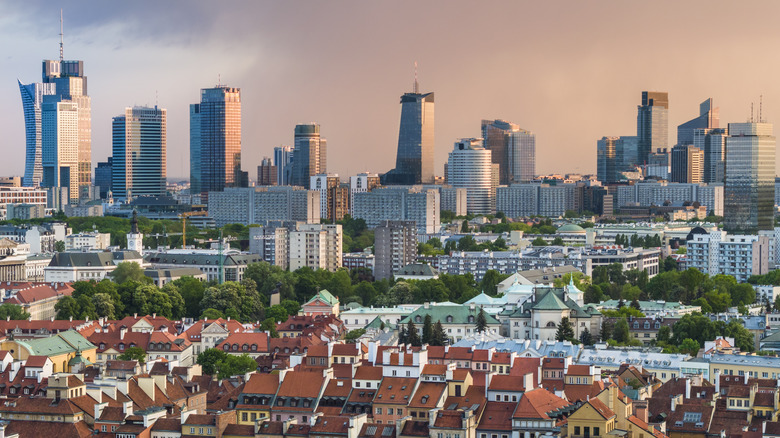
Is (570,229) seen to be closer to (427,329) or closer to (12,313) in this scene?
(12,313)

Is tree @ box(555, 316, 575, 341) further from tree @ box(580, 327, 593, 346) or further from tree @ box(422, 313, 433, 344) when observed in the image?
tree @ box(422, 313, 433, 344)

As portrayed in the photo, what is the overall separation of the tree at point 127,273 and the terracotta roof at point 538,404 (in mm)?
62875

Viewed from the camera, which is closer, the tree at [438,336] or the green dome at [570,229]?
the tree at [438,336]

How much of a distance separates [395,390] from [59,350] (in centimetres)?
2127

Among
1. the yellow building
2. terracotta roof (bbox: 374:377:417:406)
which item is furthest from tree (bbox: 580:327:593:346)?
the yellow building

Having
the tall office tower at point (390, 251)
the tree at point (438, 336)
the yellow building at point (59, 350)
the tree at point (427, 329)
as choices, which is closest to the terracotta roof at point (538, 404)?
the yellow building at point (59, 350)

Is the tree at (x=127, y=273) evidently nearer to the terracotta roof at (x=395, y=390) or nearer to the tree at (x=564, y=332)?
the tree at (x=564, y=332)

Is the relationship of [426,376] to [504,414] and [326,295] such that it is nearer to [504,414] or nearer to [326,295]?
[504,414]

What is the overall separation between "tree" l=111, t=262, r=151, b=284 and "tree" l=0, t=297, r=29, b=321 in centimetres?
2037

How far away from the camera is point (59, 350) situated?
224ft

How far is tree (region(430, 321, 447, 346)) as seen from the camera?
3019 inches

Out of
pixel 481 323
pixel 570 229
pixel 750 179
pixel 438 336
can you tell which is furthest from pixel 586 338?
pixel 570 229

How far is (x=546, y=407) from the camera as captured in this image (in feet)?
167

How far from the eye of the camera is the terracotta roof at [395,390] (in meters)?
53.1
